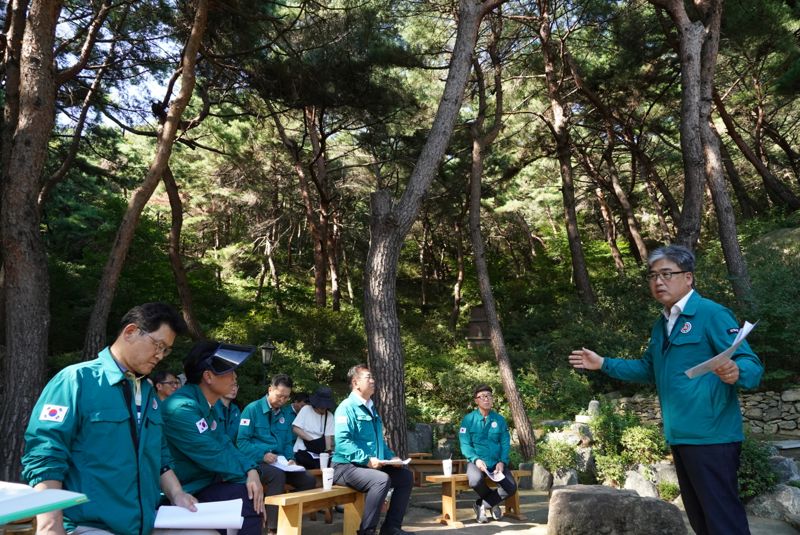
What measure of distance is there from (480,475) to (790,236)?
12.5m

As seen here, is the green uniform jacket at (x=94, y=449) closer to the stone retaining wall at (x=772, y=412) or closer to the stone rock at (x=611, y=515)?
the stone rock at (x=611, y=515)

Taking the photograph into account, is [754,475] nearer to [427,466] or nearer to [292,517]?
[427,466]

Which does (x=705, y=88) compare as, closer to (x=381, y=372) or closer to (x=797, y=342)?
(x=797, y=342)

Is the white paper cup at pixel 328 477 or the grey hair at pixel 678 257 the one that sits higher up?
the grey hair at pixel 678 257

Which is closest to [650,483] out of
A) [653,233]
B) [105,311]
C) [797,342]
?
[797,342]

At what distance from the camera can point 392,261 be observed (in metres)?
6.44

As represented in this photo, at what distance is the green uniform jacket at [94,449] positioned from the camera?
2.12 m

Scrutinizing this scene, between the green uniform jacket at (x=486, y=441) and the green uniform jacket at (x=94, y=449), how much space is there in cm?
439

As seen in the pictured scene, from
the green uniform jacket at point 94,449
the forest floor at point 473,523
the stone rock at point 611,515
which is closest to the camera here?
the green uniform jacket at point 94,449

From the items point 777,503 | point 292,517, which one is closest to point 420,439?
point 777,503

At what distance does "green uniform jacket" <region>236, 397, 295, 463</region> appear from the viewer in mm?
5398

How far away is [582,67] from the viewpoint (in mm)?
14297

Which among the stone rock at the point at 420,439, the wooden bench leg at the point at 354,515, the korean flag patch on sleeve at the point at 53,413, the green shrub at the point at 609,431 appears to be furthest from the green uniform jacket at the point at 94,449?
the stone rock at the point at 420,439

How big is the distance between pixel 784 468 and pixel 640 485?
56.0 inches
